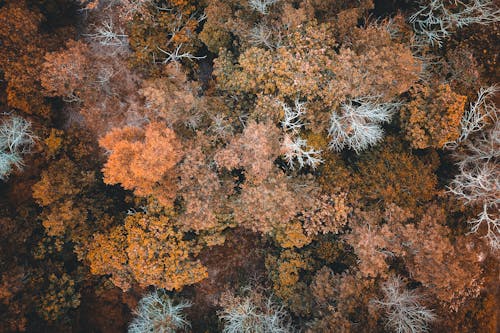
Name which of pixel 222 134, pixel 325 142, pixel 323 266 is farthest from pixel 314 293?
pixel 222 134

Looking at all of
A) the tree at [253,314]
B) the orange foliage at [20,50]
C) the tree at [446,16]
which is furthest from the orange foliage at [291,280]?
the orange foliage at [20,50]

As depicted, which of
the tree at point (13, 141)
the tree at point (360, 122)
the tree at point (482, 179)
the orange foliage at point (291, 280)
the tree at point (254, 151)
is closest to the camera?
the tree at point (254, 151)

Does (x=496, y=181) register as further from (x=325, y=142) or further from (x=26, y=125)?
(x=26, y=125)

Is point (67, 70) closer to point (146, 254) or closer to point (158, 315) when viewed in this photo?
point (146, 254)

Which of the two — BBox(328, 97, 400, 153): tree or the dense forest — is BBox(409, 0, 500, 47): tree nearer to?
the dense forest

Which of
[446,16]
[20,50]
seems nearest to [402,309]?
[446,16]

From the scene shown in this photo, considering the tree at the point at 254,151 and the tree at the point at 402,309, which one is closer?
the tree at the point at 254,151

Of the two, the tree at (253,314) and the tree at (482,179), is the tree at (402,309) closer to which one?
the tree at (482,179)
